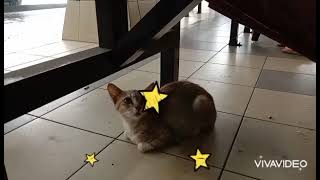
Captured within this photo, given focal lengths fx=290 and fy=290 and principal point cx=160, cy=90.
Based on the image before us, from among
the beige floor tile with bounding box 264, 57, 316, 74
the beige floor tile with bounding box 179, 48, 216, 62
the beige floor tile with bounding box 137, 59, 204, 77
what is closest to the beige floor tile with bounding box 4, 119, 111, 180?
the beige floor tile with bounding box 137, 59, 204, 77

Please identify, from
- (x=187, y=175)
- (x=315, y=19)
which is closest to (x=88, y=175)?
(x=187, y=175)

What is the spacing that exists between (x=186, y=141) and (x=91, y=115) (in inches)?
17.4

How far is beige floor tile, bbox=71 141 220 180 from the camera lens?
0.87 metres

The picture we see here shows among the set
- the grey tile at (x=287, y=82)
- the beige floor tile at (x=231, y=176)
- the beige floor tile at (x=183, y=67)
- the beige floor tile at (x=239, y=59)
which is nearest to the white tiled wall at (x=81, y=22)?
the beige floor tile at (x=183, y=67)

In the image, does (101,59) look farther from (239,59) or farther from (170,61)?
(239,59)

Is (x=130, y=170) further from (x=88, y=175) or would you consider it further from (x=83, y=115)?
(x=83, y=115)

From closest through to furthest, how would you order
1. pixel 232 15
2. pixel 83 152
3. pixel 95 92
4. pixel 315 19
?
pixel 315 19 → pixel 232 15 → pixel 83 152 → pixel 95 92

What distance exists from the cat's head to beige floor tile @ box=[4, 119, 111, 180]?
15 cm

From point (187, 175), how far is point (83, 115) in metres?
0.57

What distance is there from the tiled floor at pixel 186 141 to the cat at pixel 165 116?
0.04 m

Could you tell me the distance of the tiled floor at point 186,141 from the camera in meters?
0.89

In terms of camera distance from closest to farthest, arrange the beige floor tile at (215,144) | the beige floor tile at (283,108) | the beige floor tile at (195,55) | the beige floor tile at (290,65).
Result: the beige floor tile at (215,144), the beige floor tile at (283,108), the beige floor tile at (290,65), the beige floor tile at (195,55)

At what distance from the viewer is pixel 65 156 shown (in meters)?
0.95

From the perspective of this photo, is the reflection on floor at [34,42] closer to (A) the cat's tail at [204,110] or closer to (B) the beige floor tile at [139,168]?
(B) the beige floor tile at [139,168]
